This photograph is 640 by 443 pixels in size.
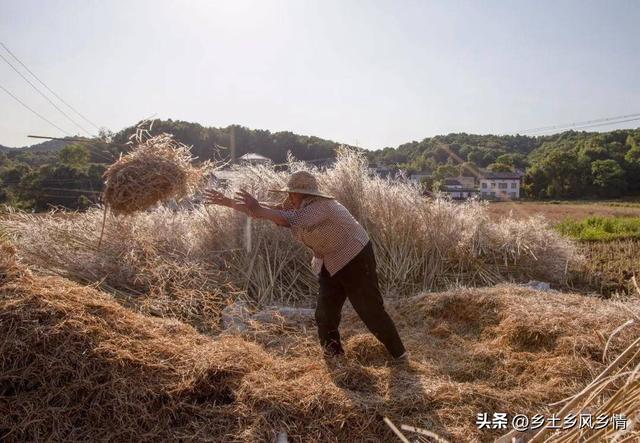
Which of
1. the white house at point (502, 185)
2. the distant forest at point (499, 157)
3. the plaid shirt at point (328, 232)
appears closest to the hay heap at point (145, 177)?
the plaid shirt at point (328, 232)

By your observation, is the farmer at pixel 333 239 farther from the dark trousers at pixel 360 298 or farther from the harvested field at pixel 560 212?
the harvested field at pixel 560 212

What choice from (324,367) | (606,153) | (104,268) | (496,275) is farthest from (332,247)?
(606,153)

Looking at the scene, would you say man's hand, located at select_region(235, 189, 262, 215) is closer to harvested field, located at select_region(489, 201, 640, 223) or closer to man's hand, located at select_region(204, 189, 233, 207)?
man's hand, located at select_region(204, 189, 233, 207)

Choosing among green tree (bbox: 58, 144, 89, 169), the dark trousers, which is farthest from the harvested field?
the dark trousers

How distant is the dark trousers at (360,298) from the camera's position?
10.8 feet

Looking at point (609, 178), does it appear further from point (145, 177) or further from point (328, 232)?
point (145, 177)

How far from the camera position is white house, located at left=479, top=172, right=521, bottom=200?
40.1 m

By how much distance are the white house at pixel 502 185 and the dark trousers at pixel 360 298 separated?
39.1 metres

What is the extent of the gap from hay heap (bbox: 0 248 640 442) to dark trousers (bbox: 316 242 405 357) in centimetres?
23

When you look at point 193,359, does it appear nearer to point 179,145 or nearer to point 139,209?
point 139,209

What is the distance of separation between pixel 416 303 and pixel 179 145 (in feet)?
9.59

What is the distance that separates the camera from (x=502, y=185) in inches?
1591

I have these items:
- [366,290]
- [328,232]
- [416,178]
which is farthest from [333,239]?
[416,178]

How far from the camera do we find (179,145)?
14.3ft
